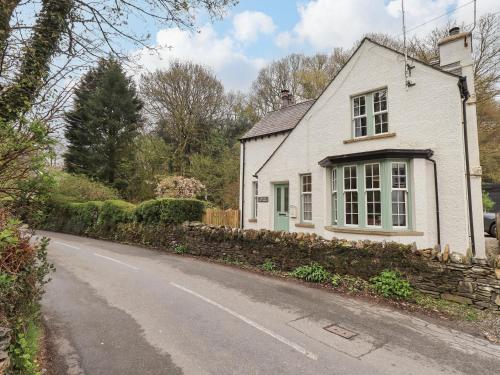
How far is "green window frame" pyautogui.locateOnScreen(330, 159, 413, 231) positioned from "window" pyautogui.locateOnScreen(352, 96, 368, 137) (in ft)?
5.52

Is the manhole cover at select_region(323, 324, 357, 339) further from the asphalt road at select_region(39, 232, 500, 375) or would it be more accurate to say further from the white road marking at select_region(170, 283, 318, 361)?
the white road marking at select_region(170, 283, 318, 361)

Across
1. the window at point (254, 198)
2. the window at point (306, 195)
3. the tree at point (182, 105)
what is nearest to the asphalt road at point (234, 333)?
the window at point (306, 195)

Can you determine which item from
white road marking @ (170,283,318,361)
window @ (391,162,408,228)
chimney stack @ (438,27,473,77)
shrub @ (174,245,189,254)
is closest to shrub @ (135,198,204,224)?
shrub @ (174,245,189,254)

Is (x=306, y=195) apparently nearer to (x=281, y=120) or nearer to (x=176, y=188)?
(x=281, y=120)

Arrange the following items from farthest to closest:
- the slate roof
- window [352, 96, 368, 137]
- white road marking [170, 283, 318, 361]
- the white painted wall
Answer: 1. the white painted wall
2. the slate roof
3. window [352, 96, 368, 137]
4. white road marking [170, 283, 318, 361]

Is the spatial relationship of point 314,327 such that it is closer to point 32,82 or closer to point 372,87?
point 32,82

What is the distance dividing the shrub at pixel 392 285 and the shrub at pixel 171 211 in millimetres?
9704

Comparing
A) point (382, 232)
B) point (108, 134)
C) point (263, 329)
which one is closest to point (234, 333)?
point (263, 329)

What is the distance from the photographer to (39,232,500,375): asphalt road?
415 cm

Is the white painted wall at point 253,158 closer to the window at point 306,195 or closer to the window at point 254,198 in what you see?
the window at point 254,198

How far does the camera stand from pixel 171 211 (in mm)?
14555

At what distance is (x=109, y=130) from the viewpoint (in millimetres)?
27562

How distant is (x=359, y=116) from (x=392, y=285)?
6292 millimetres

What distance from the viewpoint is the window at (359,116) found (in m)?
10.9
